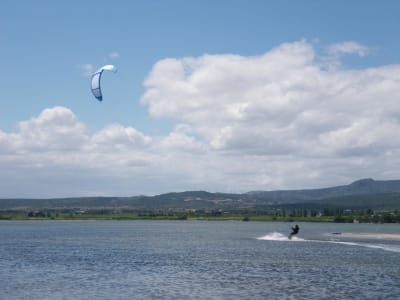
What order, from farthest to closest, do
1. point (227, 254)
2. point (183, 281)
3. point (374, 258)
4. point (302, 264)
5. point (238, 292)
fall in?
1. point (227, 254)
2. point (374, 258)
3. point (302, 264)
4. point (183, 281)
5. point (238, 292)

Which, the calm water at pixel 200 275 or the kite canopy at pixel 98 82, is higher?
the kite canopy at pixel 98 82

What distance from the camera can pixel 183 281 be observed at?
161ft

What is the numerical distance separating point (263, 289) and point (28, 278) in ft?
63.7

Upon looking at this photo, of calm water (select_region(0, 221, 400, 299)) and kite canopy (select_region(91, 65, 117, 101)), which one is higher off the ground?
kite canopy (select_region(91, 65, 117, 101))

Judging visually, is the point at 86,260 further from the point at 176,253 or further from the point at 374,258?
the point at 374,258

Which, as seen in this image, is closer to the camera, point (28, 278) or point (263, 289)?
point (263, 289)

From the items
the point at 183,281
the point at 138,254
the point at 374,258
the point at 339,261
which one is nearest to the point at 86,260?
the point at 138,254

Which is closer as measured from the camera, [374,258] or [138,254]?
[374,258]

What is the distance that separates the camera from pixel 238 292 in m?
42.8

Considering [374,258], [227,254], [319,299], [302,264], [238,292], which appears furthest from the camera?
[227,254]

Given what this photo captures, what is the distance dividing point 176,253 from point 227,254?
680cm

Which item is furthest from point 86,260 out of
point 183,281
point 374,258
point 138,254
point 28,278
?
point 374,258

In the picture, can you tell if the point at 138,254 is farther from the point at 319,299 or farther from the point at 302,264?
the point at 319,299

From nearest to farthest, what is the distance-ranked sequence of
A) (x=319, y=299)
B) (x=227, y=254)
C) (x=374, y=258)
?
(x=319, y=299) → (x=374, y=258) → (x=227, y=254)
